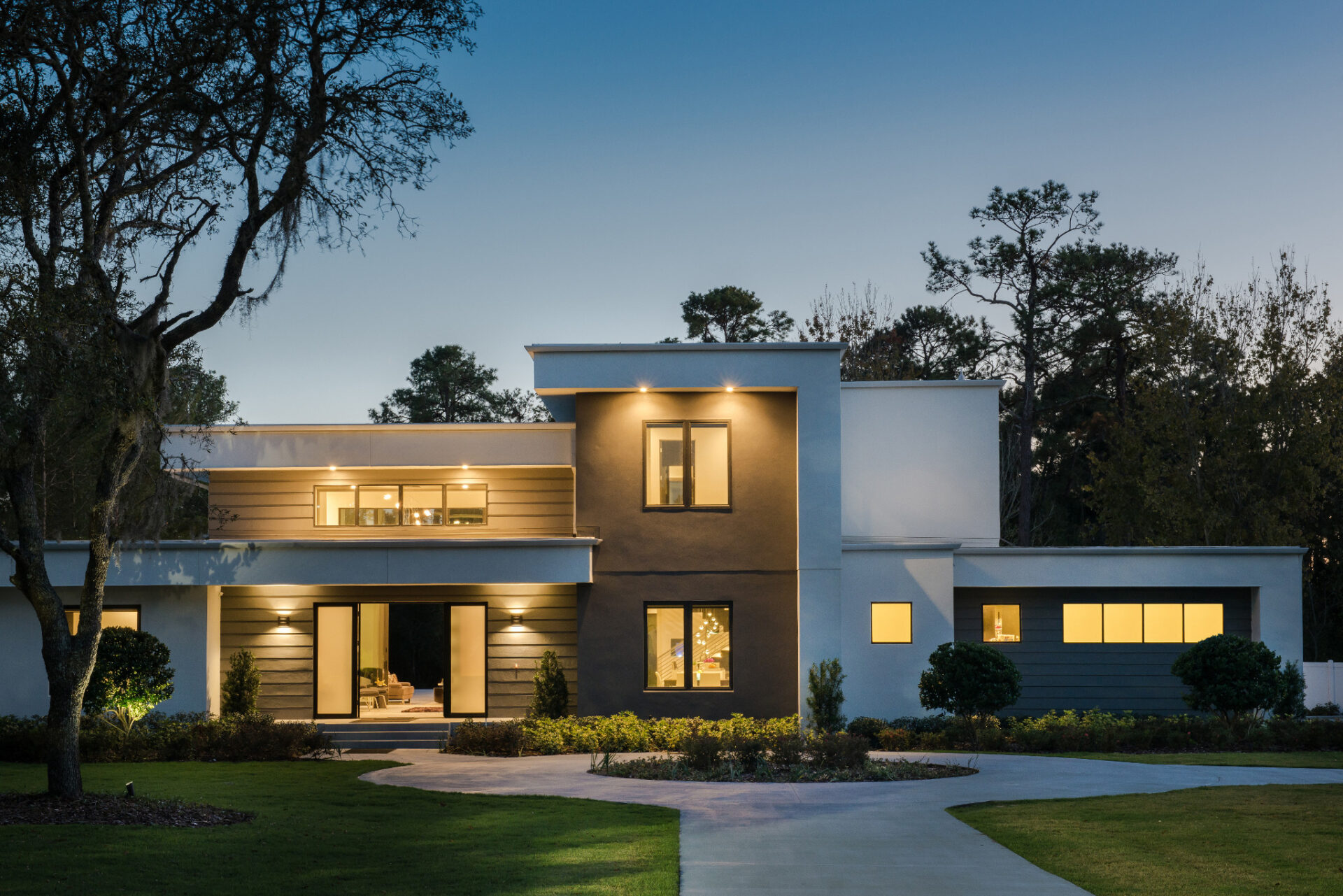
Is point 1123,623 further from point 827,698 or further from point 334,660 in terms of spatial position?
point 334,660

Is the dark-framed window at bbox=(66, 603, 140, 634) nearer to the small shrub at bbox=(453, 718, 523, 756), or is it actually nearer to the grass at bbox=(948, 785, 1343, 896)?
the small shrub at bbox=(453, 718, 523, 756)

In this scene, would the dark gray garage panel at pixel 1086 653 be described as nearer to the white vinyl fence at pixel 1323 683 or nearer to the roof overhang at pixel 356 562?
the white vinyl fence at pixel 1323 683

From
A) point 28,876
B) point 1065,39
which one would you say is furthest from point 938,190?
point 28,876

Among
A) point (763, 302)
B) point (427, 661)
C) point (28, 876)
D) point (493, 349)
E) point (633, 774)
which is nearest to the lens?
point (28, 876)

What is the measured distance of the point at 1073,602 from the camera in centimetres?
2025

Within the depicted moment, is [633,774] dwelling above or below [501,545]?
below

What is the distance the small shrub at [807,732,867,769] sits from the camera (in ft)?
46.8

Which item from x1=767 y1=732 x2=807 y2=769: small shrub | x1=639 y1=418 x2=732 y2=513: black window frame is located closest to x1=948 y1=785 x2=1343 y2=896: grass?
x1=767 y1=732 x2=807 y2=769: small shrub

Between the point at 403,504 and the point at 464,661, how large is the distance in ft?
11.0

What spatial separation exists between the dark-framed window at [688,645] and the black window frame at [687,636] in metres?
0.01

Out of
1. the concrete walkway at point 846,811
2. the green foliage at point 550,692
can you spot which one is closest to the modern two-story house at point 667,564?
the green foliage at point 550,692

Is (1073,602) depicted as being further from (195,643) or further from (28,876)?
(28,876)

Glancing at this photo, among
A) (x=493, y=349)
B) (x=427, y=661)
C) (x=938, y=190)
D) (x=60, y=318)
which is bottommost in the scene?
(x=427, y=661)

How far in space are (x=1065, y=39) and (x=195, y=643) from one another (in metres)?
17.3
